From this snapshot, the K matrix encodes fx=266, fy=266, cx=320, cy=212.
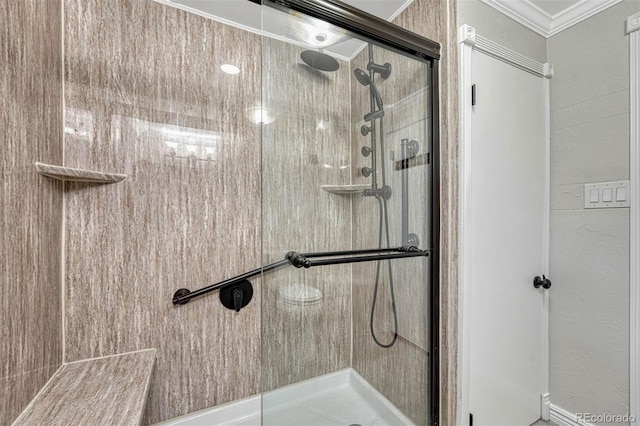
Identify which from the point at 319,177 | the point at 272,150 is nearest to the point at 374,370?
the point at 319,177

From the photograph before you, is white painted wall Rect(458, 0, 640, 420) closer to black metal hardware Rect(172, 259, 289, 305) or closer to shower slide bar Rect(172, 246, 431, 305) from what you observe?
shower slide bar Rect(172, 246, 431, 305)

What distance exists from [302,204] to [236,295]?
874mm

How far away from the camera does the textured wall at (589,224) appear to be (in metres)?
1.36

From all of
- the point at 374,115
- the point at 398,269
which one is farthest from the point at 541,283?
the point at 374,115

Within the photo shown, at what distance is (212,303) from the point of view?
→ 1.59 metres

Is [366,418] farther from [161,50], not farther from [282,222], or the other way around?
[161,50]

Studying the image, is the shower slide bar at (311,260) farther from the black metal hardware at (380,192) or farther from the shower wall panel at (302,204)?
the black metal hardware at (380,192)

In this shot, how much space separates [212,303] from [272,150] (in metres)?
1.05

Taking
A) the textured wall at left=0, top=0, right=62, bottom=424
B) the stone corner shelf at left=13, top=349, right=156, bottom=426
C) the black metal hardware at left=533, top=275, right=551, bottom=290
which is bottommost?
the stone corner shelf at left=13, top=349, right=156, bottom=426

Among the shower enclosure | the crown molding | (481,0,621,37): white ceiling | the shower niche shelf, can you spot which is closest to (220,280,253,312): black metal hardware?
the shower enclosure

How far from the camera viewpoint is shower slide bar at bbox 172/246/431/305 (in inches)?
42.1

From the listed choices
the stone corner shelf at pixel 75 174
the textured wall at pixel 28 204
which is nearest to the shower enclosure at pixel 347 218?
the textured wall at pixel 28 204

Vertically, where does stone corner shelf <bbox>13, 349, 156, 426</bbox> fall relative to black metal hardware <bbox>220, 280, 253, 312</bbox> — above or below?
below

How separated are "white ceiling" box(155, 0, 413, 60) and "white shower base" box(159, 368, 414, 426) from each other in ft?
4.61
